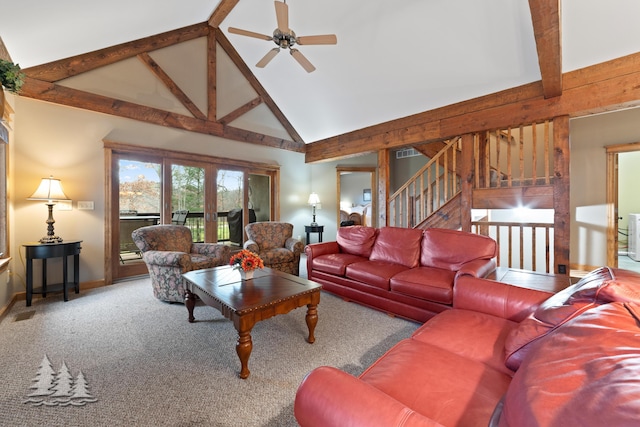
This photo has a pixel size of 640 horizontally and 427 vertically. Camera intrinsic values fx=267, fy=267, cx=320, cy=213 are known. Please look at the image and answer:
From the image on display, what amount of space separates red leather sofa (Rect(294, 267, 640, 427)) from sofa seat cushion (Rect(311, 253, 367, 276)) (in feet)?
5.78

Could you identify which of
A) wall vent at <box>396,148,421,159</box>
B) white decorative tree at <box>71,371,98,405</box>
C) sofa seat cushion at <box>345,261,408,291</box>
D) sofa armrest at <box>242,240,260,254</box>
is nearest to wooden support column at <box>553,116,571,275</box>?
sofa seat cushion at <box>345,261,408,291</box>

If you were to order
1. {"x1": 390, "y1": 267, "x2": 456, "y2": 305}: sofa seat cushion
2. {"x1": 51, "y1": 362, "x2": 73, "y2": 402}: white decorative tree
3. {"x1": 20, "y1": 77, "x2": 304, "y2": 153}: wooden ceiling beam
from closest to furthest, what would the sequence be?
{"x1": 51, "y1": 362, "x2": 73, "y2": 402}: white decorative tree, {"x1": 390, "y1": 267, "x2": 456, "y2": 305}: sofa seat cushion, {"x1": 20, "y1": 77, "x2": 304, "y2": 153}: wooden ceiling beam

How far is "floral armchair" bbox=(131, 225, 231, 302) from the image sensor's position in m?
3.04

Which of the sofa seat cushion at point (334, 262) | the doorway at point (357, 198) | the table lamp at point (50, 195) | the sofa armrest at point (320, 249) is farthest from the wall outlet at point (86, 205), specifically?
the doorway at point (357, 198)

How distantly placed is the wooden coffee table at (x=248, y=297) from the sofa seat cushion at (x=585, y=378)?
1.52 m

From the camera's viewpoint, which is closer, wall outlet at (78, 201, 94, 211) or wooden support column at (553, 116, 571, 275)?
wooden support column at (553, 116, 571, 275)

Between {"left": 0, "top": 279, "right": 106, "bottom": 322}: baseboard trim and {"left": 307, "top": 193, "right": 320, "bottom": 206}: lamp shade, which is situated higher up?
{"left": 307, "top": 193, "right": 320, "bottom": 206}: lamp shade

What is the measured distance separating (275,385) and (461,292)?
4.62 ft

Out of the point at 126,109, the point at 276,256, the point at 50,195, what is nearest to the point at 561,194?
the point at 276,256

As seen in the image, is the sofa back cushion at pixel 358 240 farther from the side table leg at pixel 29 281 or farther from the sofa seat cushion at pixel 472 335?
the side table leg at pixel 29 281

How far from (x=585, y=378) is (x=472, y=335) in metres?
0.89

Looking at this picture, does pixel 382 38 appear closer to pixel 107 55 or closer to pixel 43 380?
pixel 107 55

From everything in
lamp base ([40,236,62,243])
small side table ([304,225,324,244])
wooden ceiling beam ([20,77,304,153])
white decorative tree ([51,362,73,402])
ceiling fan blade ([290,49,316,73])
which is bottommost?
white decorative tree ([51,362,73,402])

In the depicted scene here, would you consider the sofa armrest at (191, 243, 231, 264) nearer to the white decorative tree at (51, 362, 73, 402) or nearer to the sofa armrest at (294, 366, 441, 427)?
the white decorative tree at (51, 362, 73, 402)
